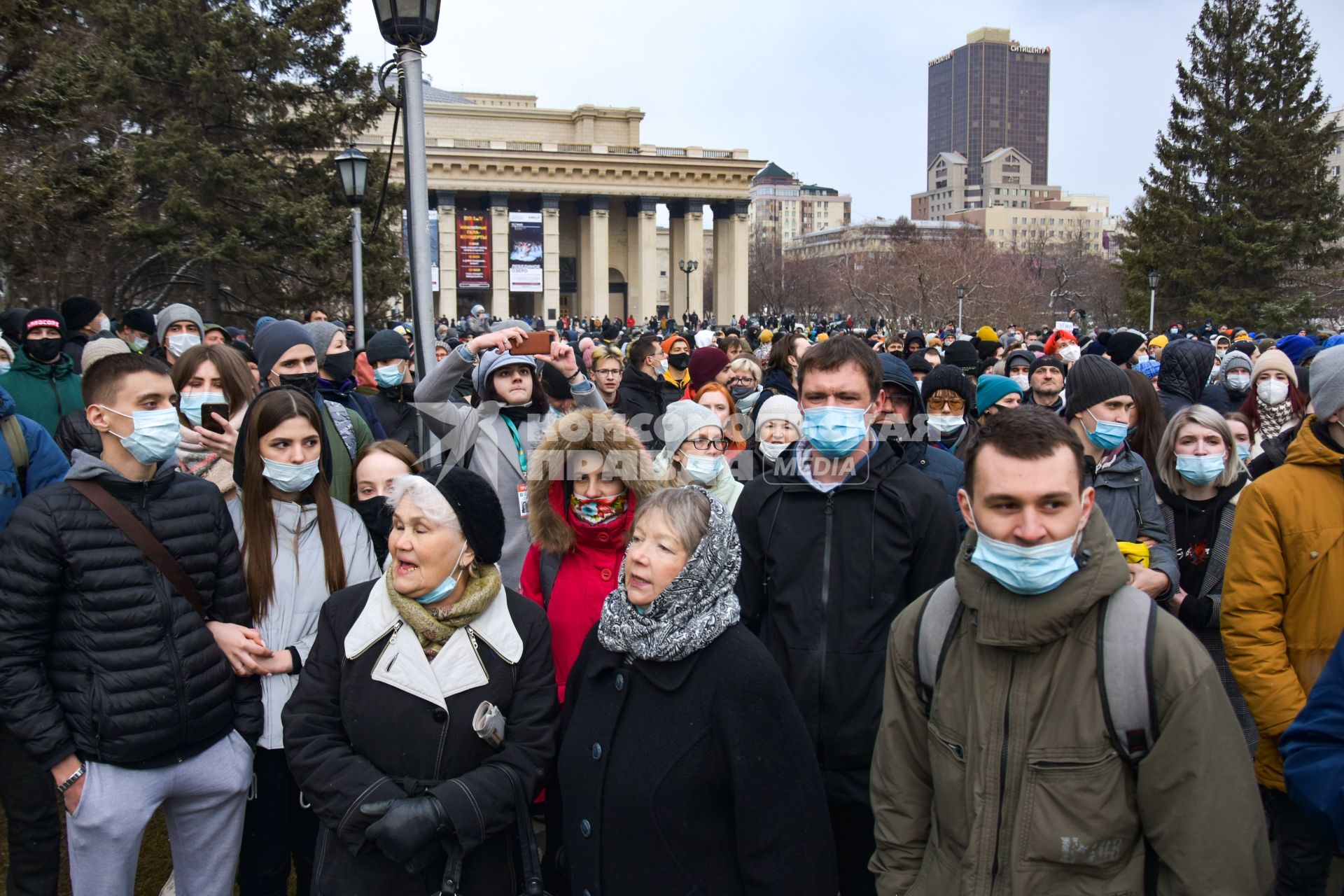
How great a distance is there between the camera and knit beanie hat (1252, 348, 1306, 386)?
20.7 feet

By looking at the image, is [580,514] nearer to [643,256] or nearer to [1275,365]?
[1275,365]

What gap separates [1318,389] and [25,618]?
4580 millimetres

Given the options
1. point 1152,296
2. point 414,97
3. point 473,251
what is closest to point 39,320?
point 414,97

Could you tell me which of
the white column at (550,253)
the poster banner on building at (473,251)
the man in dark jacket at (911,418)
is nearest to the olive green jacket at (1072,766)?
the man in dark jacket at (911,418)

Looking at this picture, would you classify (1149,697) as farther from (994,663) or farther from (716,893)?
(716,893)

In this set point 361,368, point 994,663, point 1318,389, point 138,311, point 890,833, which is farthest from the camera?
point 138,311

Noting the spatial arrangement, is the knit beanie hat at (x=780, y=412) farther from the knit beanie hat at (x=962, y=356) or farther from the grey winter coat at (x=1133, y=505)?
the knit beanie hat at (x=962, y=356)

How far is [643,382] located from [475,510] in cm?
537

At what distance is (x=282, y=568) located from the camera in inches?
150

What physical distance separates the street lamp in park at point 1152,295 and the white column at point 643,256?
42014mm

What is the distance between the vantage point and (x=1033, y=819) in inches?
88.4

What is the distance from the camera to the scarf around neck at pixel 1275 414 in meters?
6.24

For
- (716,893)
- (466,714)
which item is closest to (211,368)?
(466,714)

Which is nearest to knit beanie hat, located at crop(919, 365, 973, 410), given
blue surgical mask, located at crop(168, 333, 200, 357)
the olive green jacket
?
the olive green jacket
